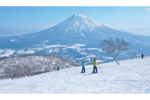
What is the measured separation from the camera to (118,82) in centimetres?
888

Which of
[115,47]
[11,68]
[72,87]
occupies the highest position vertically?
[115,47]

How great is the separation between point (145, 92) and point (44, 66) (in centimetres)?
4629

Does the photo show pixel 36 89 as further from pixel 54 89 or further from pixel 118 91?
pixel 118 91

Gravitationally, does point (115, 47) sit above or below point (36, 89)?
above

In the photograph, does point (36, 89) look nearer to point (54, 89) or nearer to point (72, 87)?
point (54, 89)

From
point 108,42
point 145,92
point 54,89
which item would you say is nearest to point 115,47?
point 108,42

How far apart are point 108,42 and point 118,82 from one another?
38.5 feet

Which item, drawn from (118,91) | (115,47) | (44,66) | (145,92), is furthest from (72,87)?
(44,66)
